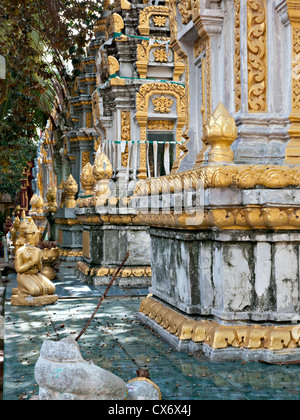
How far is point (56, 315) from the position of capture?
7312 millimetres

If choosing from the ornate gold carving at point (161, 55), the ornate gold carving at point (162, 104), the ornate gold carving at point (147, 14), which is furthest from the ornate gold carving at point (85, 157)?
the ornate gold carving at point (147, 14)

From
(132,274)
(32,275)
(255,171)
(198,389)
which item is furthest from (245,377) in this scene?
(132,274)

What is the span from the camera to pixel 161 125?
1145 cm

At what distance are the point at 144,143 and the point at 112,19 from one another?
2633 mm

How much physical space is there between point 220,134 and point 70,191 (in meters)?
10.9

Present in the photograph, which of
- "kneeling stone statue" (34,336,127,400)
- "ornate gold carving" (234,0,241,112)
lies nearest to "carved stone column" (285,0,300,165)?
"ornate gold carving" (234,0,241,112)

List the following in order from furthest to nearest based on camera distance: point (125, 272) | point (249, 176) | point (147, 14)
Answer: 1. point (147, 14)
2. point (125, 272)
3. point (249, 176)

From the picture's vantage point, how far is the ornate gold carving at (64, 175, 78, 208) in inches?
603

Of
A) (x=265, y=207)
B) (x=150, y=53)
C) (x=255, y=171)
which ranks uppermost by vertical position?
(x=150, y=53)

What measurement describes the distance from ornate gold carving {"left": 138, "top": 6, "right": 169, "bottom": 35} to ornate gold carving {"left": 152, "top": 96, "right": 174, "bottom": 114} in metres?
1.33

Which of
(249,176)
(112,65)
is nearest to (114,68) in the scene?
(112,65)

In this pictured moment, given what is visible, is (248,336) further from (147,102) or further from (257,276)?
(147,102)
